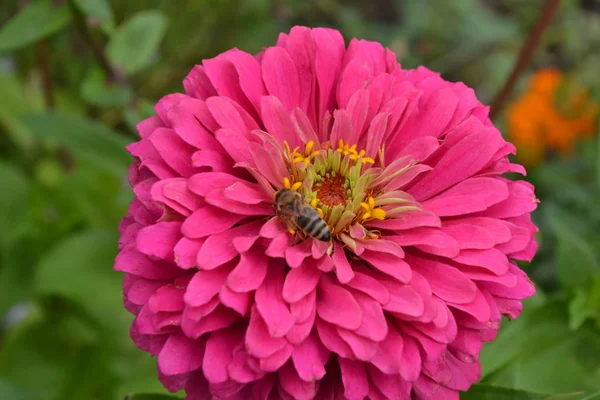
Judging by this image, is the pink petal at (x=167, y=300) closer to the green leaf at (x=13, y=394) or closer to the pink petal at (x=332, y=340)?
the pink petal at (x=332, y=340)

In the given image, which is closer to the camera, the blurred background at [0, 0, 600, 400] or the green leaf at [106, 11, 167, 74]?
the blurred background at [0, 0, 600, 400]

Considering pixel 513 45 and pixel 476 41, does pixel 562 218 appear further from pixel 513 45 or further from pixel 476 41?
pixel 476 41

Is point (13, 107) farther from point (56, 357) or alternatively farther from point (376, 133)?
point (376, 133)

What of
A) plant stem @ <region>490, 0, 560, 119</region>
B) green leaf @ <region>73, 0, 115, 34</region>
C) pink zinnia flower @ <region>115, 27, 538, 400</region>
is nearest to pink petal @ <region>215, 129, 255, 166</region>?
pink zinnia flower @ <region>115, 27, 538, 400</region>

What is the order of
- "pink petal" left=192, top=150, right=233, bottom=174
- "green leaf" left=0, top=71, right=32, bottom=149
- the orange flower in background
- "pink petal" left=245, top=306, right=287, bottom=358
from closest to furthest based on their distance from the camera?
"pink petal" left=245, top=306, right=287, bottom=358
"pink petal" left=192, top=150, right=233, bottom=174
"green leaf" left=0, top=71, right=32, bottom=149
the orange flower in background

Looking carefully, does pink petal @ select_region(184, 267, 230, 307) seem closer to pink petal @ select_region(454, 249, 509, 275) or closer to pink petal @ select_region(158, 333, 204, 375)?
pink petal @ select_region(158, 333, 204, 375)

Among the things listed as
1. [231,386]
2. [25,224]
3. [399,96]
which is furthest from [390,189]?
[25,224]
